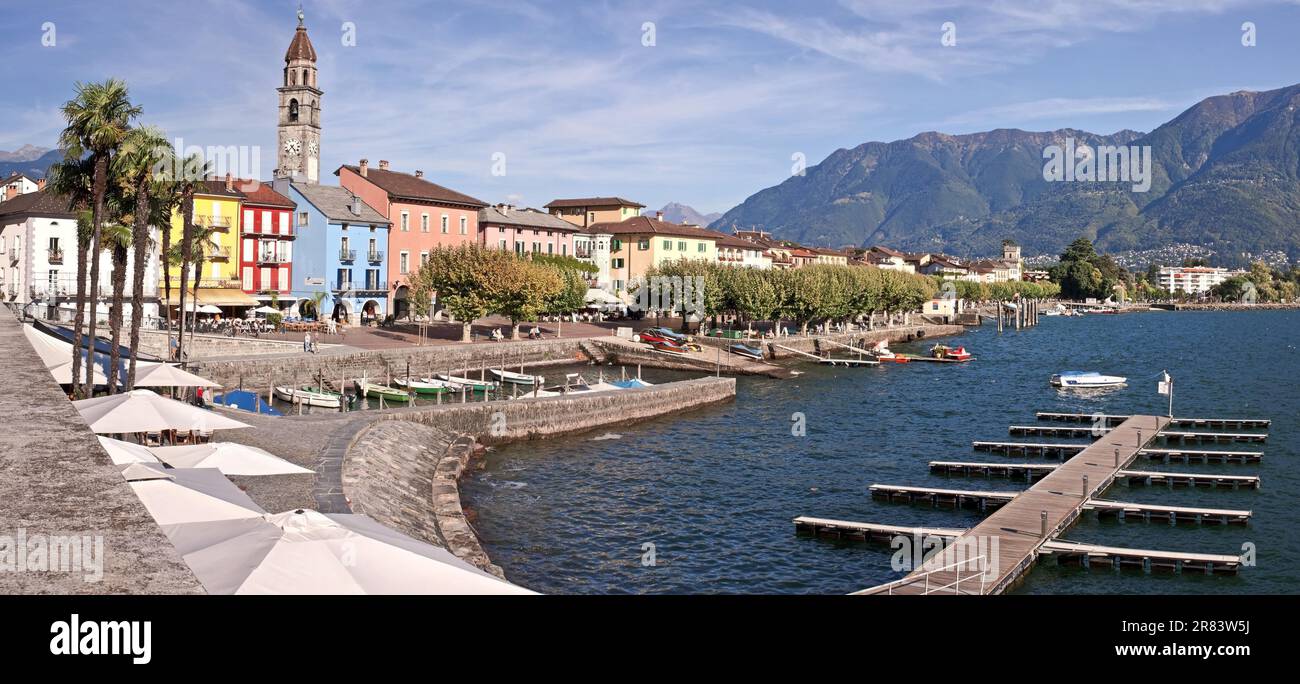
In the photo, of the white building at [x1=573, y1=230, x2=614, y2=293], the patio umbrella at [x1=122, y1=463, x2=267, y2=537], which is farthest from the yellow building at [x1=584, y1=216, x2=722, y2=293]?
the patio umbrella at [x1=122, y1=463, x2=267, y2=537]

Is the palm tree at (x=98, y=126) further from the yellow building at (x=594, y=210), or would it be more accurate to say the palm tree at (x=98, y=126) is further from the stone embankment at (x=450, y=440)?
the yellow building at (x=594, y=210)

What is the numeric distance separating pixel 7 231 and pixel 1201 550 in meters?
73.4

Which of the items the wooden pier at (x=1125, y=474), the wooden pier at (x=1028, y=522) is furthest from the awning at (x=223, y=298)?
the wooden pier at (x=1028, y=522)

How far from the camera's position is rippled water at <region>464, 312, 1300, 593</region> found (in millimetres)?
26406

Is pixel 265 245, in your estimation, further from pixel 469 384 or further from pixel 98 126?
pixel 98 126

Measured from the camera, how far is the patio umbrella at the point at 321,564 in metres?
12.0

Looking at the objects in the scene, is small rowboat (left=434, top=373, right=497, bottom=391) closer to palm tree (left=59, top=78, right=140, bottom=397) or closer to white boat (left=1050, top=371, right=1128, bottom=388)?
palm tree (left=59, top=78, right=140, bottom=397)

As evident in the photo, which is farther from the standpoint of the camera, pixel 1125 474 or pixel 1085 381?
pixel 1085 381

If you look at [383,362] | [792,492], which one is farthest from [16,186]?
[792,492]

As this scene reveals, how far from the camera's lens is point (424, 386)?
5881cm

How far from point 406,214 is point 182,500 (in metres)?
82.4

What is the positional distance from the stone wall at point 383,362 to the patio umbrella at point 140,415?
77.0ft
